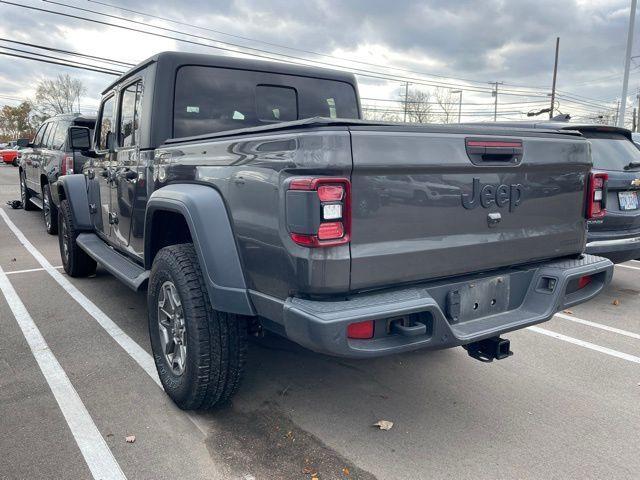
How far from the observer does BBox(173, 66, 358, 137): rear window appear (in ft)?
12.1

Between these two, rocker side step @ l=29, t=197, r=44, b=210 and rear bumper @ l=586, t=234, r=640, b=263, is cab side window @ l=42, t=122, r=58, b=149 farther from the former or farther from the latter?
rear bumper @ l=586, t=234, r=640, b=263

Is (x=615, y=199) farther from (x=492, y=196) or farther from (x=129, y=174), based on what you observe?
(x=129, y=174)

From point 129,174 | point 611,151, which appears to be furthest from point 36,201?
point 611,151

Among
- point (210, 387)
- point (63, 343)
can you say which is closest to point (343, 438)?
point (210, 387)

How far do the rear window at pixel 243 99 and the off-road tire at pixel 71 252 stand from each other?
103 inches

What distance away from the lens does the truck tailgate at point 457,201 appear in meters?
2.30

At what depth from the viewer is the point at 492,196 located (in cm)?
269

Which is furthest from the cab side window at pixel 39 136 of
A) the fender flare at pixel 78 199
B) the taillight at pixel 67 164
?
the fender flare at pixel 78 199

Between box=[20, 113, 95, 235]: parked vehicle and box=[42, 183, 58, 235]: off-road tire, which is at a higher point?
box=[20, 113, 95, 235]: parked vehicle

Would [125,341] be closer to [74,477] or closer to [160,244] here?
[160,244]

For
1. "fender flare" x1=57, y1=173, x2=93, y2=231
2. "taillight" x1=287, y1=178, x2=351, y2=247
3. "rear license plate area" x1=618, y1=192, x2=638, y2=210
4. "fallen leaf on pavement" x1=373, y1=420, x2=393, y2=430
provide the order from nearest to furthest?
1. "taillight" x1=287, y1=178, x2=351, y2=247
2. "fallen leaf on pavement" x1=373, y1=420, x2=393, y2=430
3. "rear license plate area" x1=618, y1=192, x2=638, y2=210
4. "fender flare" x1=57, y1=173, x2=93, y2=231

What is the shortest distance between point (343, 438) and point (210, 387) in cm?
78

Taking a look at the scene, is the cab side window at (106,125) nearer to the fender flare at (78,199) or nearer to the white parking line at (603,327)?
the fender flare at (78,199)

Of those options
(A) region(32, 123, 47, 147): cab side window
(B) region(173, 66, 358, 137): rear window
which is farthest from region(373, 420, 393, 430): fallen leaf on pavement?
(A) region(32, 123, 47, 147): cab side window
